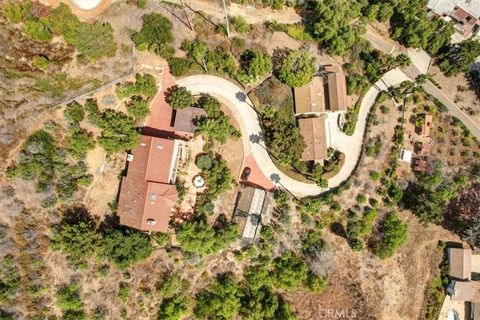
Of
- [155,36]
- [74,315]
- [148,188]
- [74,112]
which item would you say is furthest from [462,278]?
[74,112]

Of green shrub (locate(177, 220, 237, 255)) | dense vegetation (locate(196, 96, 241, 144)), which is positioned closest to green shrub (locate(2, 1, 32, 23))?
dense vegetation (locate(196, 96, 241, 144))

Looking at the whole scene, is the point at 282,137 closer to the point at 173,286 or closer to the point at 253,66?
the point at 253,66

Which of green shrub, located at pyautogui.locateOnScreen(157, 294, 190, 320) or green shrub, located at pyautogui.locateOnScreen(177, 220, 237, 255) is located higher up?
green shrub, located at pyautogui.locateOnScreen(177, 220, 237, 255)

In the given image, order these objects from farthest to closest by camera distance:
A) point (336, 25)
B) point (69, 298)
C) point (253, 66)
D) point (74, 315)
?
point (336, 25)
point (253, 66)
point (74, 315)
point (69, 298)

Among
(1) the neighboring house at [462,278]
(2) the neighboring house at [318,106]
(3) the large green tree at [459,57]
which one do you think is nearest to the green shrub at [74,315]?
(2) the neighboring house at [318,106]

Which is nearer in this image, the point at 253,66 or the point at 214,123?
the point at 214,123

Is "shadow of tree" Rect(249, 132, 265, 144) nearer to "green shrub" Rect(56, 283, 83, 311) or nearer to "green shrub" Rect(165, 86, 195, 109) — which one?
"green shrub" Rect(165, 86, 195, 109)
